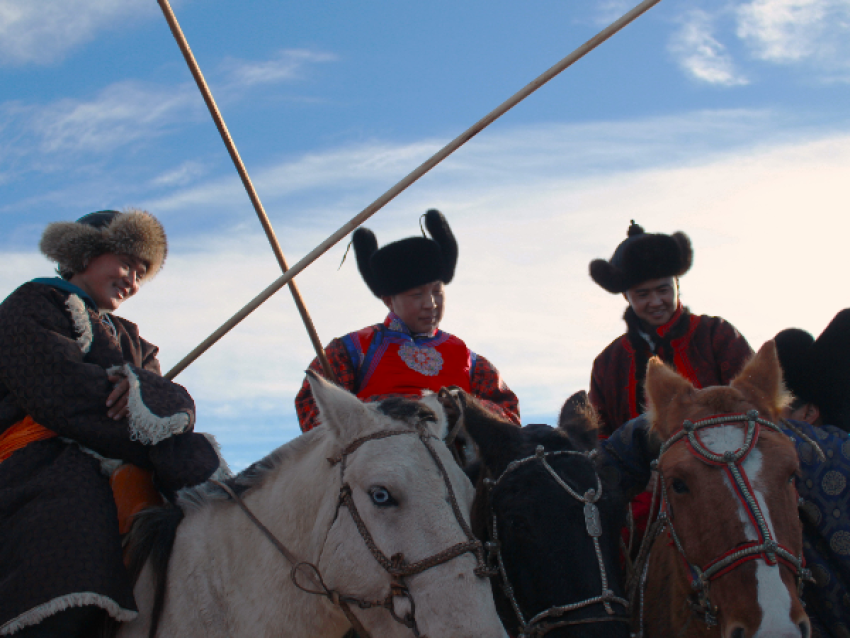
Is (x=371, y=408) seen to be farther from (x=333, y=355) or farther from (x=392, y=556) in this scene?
(x=333, y=355)

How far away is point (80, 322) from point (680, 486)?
10.2 ft

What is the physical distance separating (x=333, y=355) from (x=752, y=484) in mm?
2895

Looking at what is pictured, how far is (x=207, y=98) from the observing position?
4344mm

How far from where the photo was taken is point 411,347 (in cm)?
477

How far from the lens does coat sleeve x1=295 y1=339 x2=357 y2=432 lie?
4.54m

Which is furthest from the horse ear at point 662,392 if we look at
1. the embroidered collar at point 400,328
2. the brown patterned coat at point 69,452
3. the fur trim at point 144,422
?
the fur trim at point 144,422

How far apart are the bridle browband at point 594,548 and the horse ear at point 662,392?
1.23 ft

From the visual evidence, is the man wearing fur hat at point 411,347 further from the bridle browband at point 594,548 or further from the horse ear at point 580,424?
the bridle browband at point 594,548

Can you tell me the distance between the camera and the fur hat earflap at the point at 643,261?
495 cm

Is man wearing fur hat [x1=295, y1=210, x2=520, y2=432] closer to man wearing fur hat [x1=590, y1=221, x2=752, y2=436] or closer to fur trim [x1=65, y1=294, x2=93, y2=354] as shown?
man wearing fur hat [x1=590, y1=221, x2=752, y2=436]

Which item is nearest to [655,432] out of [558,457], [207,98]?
[558,457]

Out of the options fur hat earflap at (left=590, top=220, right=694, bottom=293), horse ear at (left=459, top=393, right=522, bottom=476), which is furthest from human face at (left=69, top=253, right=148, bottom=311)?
fur hat earflap at (left=590, top=220, right=694, bottom=293)

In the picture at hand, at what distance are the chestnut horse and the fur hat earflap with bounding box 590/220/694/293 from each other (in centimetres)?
162

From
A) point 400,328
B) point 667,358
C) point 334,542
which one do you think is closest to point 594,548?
point 334,542
